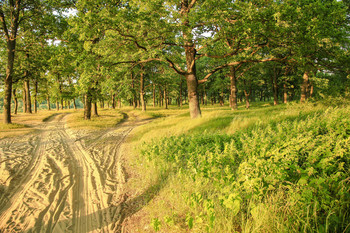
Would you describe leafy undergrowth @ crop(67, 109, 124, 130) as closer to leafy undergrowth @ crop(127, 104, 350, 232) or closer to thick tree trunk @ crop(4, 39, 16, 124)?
thick tree trunk @ crop(4, 39, 16, 124)

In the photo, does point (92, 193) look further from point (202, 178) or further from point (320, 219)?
point (320, 219)

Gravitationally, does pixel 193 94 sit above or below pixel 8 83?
below

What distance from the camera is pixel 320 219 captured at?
2467mm

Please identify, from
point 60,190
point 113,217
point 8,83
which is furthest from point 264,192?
point 8,83

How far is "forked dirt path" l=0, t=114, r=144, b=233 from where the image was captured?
3722mm

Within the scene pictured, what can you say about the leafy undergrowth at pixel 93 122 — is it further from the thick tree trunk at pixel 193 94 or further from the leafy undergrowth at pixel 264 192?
the leafy undergrowth at pixel 264 192

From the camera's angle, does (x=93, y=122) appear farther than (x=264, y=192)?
Yes

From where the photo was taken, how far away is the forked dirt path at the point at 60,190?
147 inches

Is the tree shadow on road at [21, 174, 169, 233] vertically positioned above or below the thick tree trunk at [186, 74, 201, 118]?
below

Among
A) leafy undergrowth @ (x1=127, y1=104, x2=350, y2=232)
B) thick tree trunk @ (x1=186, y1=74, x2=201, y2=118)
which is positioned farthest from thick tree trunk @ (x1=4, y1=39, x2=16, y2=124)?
leafy undergrowth @ (x1=127, y1=104, x2=350, y2=232)

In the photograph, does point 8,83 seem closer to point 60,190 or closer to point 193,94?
point 193,94

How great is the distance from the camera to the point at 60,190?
5035 mm

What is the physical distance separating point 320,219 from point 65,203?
509cm

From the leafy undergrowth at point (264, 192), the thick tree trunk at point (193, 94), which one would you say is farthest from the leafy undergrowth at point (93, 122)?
the leafy undergrowth at point (264, 192)
